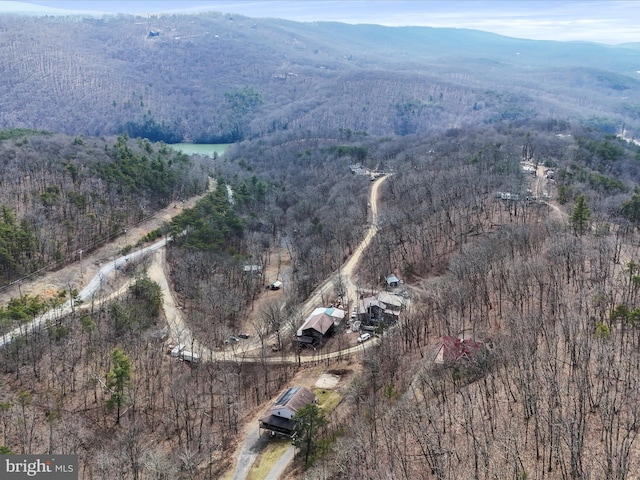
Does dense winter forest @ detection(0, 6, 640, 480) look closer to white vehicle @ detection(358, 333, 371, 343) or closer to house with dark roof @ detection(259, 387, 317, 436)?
white vehicle @ detection(358, 333, 371, 343)

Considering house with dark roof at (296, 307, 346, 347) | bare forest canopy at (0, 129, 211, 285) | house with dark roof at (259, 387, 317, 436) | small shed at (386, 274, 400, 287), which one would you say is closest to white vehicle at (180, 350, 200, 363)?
house with dark roof at (296, 307, 346, 347)

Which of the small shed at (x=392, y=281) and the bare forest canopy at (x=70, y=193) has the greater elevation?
the bare forest canopy at (x=70, y=193)

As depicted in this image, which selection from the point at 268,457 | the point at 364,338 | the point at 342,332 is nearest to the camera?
the point at 268,457

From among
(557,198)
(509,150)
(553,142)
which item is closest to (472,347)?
(557,198)

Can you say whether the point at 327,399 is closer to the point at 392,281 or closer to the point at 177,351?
the point at 177,351

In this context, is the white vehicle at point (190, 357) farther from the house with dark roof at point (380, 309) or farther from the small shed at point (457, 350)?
the small shed at point (457, 350)

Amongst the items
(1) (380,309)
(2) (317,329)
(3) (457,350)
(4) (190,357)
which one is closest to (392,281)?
(1) (380,309)

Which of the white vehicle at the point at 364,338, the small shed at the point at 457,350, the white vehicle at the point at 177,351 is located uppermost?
the small shed at the point at 457,350

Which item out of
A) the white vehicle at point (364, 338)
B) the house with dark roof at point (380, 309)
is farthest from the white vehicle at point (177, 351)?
the house with dark roof at point (380, 309)
